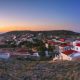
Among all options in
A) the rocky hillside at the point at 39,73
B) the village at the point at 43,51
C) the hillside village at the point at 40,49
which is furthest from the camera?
the hillside village at the point at 40,49

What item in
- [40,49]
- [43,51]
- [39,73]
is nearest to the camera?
[39,73]

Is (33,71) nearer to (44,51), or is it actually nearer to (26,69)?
(26,69)

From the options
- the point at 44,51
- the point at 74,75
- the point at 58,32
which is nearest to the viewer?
the point at 74,75

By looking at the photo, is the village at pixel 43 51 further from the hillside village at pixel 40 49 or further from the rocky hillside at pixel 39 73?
the rocky hillside at pixel 39 73

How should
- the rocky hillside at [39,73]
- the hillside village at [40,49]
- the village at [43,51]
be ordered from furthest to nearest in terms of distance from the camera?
the hillside village at [40,49]
the village at [43,51]
the rocky hillside at [39,73]

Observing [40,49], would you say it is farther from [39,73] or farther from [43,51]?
[39,73]

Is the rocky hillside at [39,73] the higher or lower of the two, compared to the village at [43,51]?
higher

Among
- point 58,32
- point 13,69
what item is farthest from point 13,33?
point 13,69

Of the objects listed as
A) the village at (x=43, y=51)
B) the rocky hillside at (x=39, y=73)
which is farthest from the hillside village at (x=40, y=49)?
the rocky hillside at (x=39, y=73)

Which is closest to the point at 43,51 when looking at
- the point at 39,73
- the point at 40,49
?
the point at 40,49

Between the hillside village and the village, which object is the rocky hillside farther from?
the hillside village

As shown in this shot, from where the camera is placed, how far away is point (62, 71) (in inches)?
356

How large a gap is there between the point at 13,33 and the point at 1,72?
9159 centimetres

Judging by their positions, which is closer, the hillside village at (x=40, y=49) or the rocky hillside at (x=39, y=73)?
the rocky hillside at (x=39, y=73)
